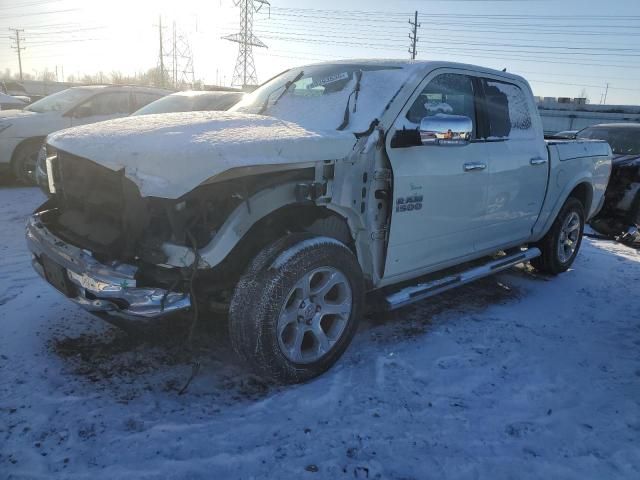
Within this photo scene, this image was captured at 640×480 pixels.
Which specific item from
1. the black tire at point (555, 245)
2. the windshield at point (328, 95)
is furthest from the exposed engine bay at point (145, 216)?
the black tire at point (555, 245)

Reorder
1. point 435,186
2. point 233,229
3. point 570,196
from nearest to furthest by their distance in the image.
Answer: point 233,229 → point 435,186 → point 570,196

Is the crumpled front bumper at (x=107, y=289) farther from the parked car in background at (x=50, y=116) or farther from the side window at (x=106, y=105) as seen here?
the side window at (x=106, y=105)

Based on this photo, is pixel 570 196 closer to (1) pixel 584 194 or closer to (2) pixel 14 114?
(1) pixel 584 194

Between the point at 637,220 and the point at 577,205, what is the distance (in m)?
2.99

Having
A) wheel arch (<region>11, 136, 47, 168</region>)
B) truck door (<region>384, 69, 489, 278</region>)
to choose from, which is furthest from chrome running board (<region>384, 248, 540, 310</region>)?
wheel arch (<region>11, 136, 47, 168</region>)

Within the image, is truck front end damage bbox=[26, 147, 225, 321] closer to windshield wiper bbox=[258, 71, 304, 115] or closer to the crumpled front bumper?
the crumpled front bumper

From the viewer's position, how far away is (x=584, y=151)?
5.36 metres

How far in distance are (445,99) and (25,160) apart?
7.48 meters

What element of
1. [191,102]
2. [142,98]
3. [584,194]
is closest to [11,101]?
[142,98]

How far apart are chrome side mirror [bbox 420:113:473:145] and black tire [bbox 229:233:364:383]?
3.05 feet

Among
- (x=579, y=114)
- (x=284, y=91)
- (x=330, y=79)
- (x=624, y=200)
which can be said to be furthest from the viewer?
(x=579, y=114)

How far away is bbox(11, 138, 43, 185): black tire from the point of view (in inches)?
332

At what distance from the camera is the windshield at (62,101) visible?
878cm

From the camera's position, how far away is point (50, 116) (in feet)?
28.1
